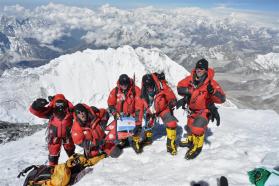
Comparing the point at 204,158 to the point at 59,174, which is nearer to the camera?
the point at 59,174

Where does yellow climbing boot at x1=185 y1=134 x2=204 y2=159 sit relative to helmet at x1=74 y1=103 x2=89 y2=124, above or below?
below

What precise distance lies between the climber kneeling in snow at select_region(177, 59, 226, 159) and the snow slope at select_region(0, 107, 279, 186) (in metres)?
0.68

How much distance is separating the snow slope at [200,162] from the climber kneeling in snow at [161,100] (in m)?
0.88

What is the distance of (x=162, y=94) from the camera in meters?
13.6

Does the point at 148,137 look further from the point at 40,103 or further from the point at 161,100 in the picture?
the point at 40,103

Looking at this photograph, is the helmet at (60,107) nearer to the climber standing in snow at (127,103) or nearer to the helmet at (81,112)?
the helmet at (81,112)

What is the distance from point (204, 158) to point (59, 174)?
17.6 ft

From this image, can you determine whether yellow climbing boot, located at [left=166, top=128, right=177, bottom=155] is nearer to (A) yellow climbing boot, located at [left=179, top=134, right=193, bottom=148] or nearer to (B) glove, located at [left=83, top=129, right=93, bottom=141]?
(A) yellow climbing boot, located at [left=179, top=134, right=193, bottom=148]

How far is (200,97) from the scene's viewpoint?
12883mm

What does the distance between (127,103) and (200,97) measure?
135 inches

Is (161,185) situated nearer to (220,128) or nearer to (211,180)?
(211,180)

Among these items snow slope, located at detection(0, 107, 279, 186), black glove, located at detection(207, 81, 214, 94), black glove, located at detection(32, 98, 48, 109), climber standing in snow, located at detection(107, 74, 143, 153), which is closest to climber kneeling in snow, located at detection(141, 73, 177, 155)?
climber standing in snow, located at detection(107, 74, 143, 153)

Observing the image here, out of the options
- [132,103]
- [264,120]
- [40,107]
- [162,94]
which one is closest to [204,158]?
[162,94]

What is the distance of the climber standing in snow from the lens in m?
14.1
